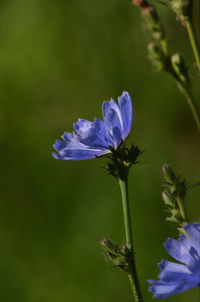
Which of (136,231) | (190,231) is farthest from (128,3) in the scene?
(190,231)

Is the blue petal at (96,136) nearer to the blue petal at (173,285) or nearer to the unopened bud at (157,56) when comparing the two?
the unopened bud at (157,56)

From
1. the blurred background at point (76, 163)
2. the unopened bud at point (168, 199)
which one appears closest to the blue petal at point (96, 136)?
the unopened bud at point (168, 199)

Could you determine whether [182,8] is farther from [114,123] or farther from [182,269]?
[182,269]

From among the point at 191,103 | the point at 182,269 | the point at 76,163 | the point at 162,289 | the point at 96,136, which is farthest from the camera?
the point at 76,163

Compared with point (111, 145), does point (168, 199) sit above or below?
below

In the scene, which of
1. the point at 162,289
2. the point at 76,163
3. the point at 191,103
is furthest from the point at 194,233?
the point at 76,163

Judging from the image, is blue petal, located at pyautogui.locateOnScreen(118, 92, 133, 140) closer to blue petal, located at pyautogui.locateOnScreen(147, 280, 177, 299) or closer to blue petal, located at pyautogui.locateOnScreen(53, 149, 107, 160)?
blue petal, located at pyautogui.locateOnScreen(53, 149, 107, 160)

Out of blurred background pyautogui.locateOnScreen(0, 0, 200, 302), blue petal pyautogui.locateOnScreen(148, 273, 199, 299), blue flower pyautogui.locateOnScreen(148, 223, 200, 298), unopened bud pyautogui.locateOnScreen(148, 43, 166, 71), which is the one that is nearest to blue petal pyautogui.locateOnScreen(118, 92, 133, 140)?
unopened bud pyautogui.locateOnScreen(148, 43, 166, 71)
